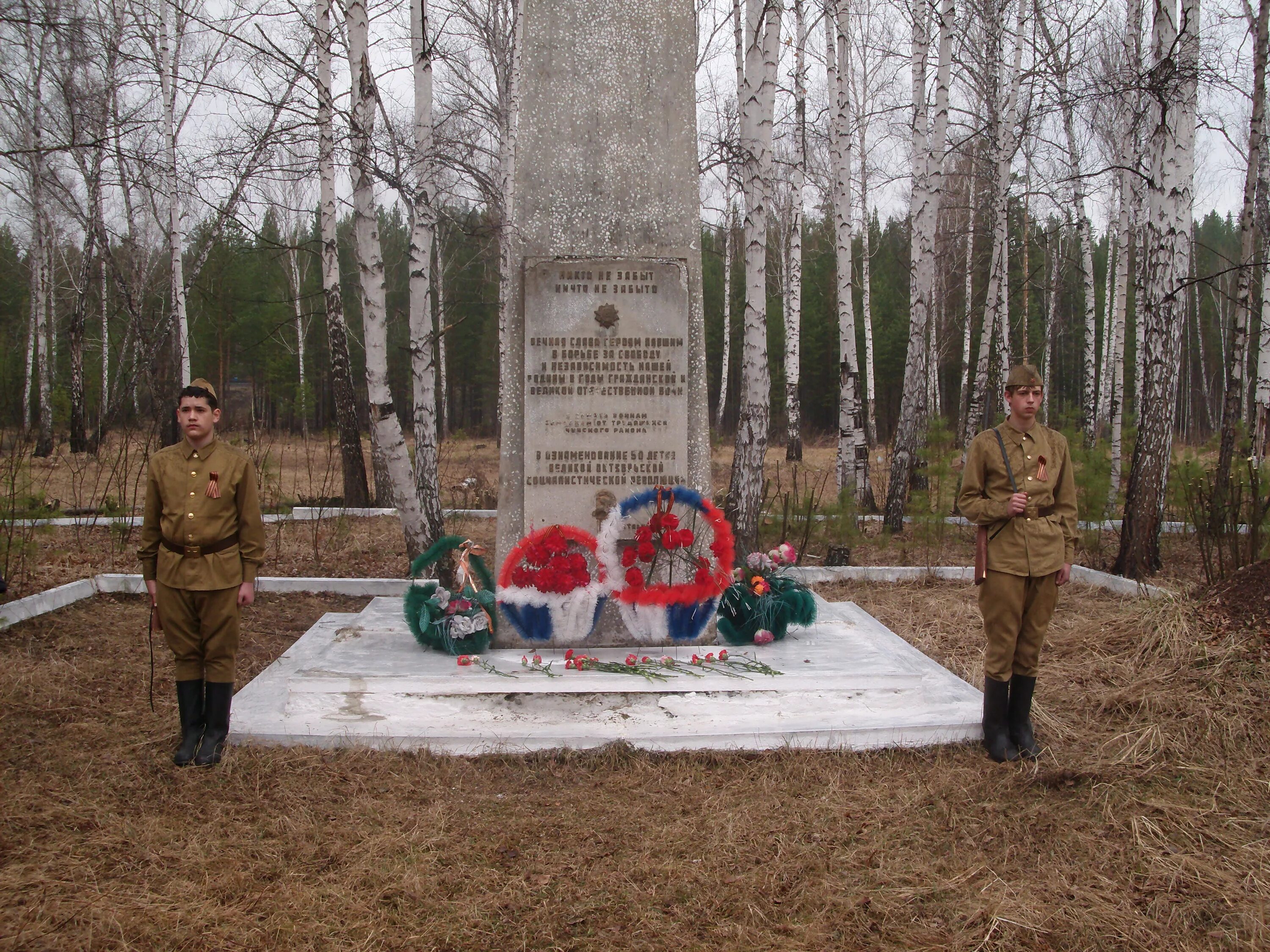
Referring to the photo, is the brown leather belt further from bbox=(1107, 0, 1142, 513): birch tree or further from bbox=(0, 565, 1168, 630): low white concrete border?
bbox=(1107, 0, 1142, 513): birch tree

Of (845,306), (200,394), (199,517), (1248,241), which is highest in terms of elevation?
(1248,241)

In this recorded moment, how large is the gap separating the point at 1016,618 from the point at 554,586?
79.7 inches

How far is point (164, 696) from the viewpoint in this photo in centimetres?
453

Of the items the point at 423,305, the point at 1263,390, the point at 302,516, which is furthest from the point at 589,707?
the point at 1263,390

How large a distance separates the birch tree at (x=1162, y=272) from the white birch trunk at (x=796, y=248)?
413 cm

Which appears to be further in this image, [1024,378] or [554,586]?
[554,586]

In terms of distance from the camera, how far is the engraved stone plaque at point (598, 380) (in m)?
4.60

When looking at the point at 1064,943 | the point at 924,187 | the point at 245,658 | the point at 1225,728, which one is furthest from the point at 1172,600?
the point at 924,187

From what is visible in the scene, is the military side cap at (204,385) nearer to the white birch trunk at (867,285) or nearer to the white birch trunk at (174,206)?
the white birch trunk at (174,206)

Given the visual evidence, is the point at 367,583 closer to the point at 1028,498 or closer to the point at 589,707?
the point at 589,707

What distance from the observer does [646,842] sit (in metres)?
3.07

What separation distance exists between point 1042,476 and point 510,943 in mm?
2564

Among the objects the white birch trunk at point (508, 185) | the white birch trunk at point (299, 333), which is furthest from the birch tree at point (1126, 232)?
the white birch trunk at point (299, 333)

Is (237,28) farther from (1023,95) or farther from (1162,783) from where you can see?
(1023,95)
